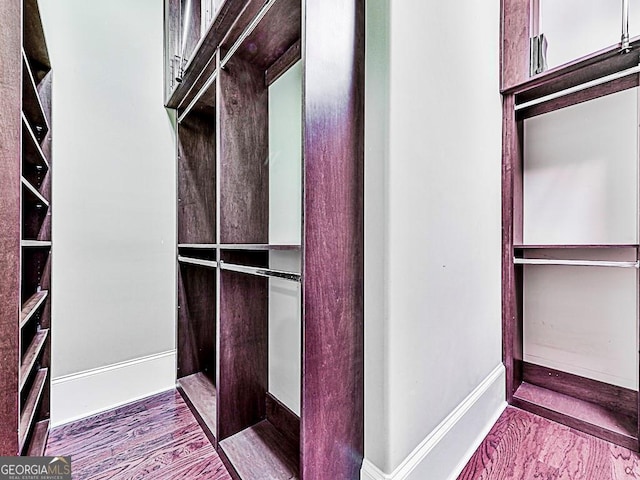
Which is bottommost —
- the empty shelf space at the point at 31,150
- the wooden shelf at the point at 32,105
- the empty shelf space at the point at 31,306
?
the empty shelf space at the point at 31,306

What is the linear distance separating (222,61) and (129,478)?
1.78 meters

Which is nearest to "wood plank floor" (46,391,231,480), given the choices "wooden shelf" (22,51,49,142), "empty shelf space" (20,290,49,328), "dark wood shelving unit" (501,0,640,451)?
"empty shelf space" (20,290,49,328)

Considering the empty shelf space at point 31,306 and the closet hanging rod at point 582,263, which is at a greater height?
the closet hanging rod at point 582,263

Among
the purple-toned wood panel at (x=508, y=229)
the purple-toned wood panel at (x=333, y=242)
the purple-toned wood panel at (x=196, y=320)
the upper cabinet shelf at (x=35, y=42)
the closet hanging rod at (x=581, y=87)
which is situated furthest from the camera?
the purple-toned wood panel at (x=196, y=320)

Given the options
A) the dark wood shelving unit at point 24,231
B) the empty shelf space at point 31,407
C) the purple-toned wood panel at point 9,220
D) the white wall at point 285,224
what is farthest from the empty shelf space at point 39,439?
the white wall at point 285,224

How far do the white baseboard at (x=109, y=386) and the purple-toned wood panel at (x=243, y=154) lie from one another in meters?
1.11

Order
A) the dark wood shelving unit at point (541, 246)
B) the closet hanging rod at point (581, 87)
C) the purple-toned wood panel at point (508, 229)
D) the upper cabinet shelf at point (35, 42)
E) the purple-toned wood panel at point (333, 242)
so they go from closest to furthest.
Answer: the purple-toned wood panel at point (333, 242) < the upper cabinet shelf at point (35, 42) < the closet hanging rod at point (581, 87) < the dark wood shelving unit at point (541, 246) < the purple-toned wood panel at point (508, 229)

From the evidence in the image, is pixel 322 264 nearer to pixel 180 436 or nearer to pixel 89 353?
pixel 180 436

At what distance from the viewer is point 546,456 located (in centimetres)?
131

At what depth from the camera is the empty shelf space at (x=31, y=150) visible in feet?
3.51

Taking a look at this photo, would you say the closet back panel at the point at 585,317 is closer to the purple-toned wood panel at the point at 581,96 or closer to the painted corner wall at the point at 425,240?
the painted corner wall at the point at 425,240

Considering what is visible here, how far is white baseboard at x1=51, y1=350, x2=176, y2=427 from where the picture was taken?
159 cm

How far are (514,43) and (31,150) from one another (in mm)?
2404

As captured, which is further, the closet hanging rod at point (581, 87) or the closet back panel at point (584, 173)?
the closet back panel at point (584, 173)
